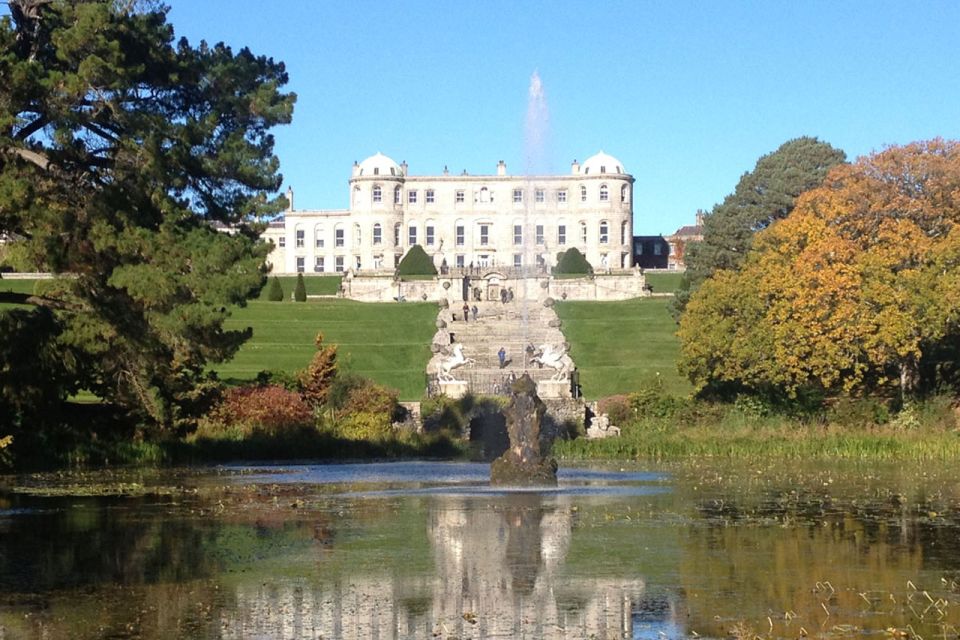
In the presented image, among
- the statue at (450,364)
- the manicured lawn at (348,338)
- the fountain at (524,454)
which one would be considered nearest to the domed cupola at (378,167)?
the manicured lawn at (348,338)

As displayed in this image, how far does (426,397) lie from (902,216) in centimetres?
1485

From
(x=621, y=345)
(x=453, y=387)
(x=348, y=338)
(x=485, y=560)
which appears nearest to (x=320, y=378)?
(x=453, y=387)

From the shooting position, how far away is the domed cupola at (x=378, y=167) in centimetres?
11688

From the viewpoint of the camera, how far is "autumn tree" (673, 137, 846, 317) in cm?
5928

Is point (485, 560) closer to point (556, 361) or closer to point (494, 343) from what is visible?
point (556, 361)

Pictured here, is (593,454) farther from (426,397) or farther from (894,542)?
(894,542)

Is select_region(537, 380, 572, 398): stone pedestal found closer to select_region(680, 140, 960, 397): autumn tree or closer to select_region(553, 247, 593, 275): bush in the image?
select_region(680, 140, 960, 397): autumn tree

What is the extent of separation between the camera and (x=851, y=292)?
1532 inches

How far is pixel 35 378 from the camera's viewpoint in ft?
89.8

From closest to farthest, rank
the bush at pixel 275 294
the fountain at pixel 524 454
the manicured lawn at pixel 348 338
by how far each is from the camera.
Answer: the fountain at pixel 524 454
the manicured lawn at pixel 348 338
the bush at pixel 275 294

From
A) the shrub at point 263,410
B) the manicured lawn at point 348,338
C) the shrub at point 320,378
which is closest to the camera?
the shrub at point 263,410

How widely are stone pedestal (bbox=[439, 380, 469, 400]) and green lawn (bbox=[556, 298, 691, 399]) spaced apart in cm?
604

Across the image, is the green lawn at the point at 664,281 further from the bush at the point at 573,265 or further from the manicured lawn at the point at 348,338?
the manicured lawn at the point at 348,338

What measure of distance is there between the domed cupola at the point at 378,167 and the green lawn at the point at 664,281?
88.9 feet
